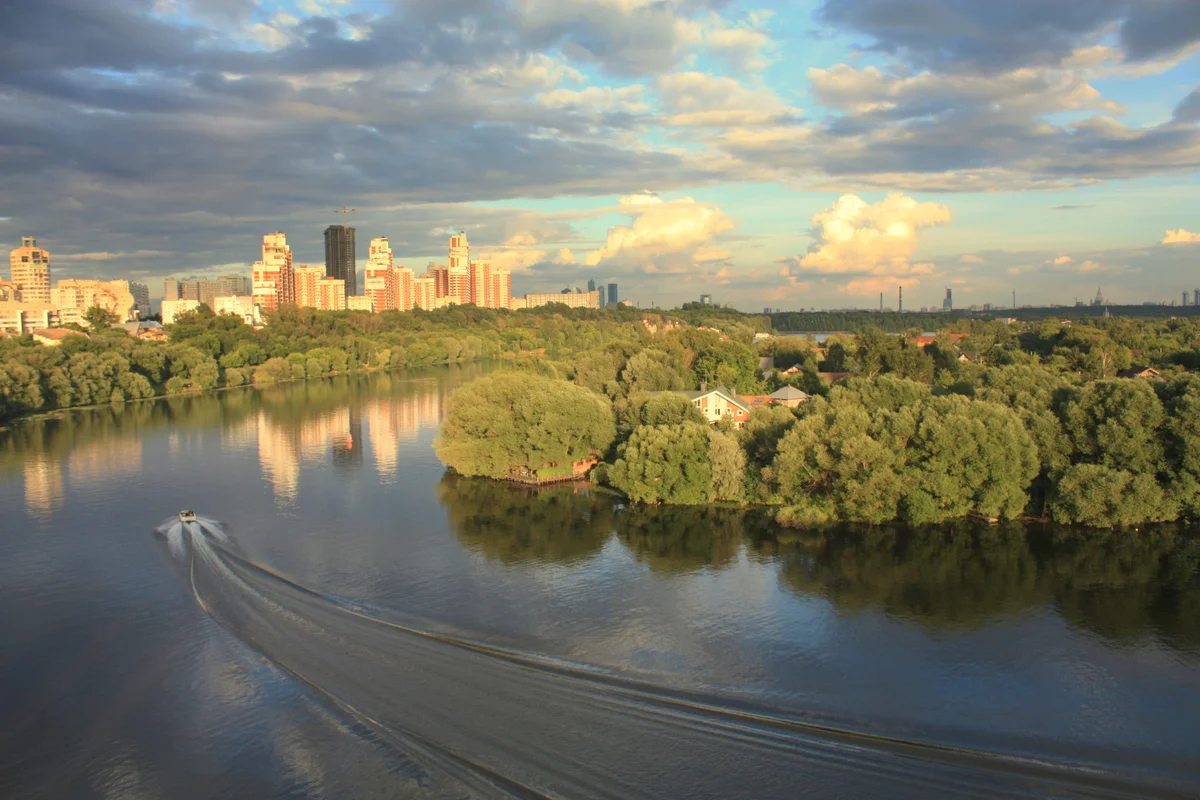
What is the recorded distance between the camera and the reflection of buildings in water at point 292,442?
17.8m

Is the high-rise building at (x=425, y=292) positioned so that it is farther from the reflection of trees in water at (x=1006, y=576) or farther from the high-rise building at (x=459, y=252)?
the reflection of trees in water at (x=1006, y=576)

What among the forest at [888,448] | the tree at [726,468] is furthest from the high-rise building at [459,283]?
the tree at [726,468]

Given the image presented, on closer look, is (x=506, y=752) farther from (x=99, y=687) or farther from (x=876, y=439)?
(x=876, y=439)

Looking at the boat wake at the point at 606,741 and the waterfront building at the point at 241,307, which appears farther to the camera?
the waterfront building at the point at 241,307

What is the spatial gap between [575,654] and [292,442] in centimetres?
1528

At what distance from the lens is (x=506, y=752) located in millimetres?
7199

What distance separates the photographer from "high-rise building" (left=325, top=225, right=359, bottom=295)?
308 ft

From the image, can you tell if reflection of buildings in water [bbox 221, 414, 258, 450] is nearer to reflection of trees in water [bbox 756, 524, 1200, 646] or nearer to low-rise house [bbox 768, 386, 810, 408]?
low-rise house [bbox 768, 386, 810, 408]

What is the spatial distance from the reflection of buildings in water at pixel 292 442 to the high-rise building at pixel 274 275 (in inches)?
2016

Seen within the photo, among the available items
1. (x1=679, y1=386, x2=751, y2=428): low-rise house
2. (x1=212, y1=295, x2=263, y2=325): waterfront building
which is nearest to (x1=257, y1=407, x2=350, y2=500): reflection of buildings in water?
(x1=679, y1=386, x2=751, y2=428): low-rise house

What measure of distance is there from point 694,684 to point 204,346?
35140 millimetres

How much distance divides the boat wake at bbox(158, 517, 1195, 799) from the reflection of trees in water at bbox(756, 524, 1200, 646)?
3103 millimetres

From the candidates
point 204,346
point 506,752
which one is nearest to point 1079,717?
point 506,752

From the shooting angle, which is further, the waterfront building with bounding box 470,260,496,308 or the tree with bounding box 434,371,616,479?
the waterfront building with bounding box 470,260,496,308
